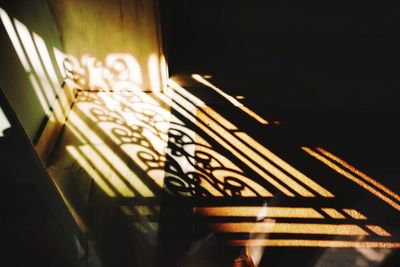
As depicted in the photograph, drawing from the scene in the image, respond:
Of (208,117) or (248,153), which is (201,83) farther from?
(248,153)

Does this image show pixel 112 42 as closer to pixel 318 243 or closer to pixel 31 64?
pixel 31 64

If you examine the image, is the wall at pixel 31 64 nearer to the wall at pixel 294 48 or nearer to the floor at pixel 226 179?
the floor at pixel 226 179

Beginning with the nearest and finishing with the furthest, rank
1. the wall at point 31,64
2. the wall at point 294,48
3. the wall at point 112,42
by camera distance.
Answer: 1. the wall at point 31,64
2. the wall at point 112,42
3. the wall at point 294,48

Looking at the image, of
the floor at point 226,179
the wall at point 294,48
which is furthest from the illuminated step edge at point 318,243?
the wall at point 294,48

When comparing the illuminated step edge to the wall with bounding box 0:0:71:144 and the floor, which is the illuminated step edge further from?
the wall with bounding box 0:0:71:144

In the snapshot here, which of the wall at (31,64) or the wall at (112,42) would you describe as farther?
the wall at (112,42)

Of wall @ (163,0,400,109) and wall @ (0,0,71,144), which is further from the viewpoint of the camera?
wall @ (163,0,400,109)

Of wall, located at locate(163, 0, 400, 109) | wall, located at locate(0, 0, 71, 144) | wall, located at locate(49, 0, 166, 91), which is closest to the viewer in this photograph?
wall, located at locate(0, 0, 71, 144)

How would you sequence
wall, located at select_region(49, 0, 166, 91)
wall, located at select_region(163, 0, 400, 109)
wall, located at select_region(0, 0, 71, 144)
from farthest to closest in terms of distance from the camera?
wall, located at select_region(163, 0, 400, 109) → wall, located at select_region(49, 0, 166, 91) → wall, located at select_region(0, 0, 71, 144)

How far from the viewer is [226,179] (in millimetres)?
3082

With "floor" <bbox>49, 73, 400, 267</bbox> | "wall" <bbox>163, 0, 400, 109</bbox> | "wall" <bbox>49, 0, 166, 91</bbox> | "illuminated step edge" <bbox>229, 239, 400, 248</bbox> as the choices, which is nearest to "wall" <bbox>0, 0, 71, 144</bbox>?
"wall" <bbox>49, 0, 166, 91</bbox>

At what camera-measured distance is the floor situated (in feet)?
8.37

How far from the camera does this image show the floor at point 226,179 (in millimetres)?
2551

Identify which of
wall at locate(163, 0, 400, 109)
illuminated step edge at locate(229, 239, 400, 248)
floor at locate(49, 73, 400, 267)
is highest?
wall at locate(163, 0, 400, 109)
